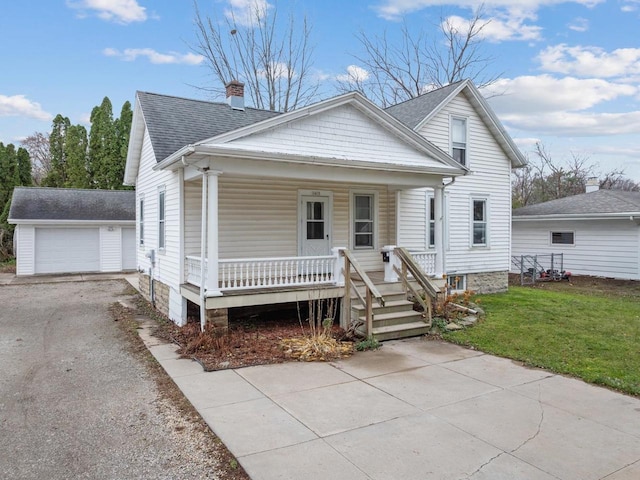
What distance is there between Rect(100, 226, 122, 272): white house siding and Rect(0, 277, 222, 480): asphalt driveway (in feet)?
36.4

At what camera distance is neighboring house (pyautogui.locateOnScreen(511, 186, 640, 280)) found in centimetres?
1680

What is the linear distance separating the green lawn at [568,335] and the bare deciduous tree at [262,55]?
17259 millimetres

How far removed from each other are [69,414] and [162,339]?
343cm

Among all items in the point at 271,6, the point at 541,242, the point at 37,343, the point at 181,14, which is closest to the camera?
the point at 37,343

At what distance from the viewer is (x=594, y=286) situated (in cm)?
1590

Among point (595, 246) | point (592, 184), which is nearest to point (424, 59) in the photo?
point (592, 184)

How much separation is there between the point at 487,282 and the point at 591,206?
773 cm

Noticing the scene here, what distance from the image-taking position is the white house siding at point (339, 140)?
8.71 m

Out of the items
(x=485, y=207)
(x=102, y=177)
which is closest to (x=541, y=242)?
(x=485, y=207)

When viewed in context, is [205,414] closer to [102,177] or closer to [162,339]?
[162,339]

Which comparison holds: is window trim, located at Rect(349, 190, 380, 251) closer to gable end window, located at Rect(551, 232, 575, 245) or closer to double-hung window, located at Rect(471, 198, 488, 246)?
double-hung window, located at Rect(471, 198, 488, 246)

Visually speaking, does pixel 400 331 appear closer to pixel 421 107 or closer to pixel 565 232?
pixel 421 107

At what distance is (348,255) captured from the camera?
8.47m

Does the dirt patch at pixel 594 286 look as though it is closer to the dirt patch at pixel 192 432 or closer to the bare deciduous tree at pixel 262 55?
the dirt patch at pixel 192 432
